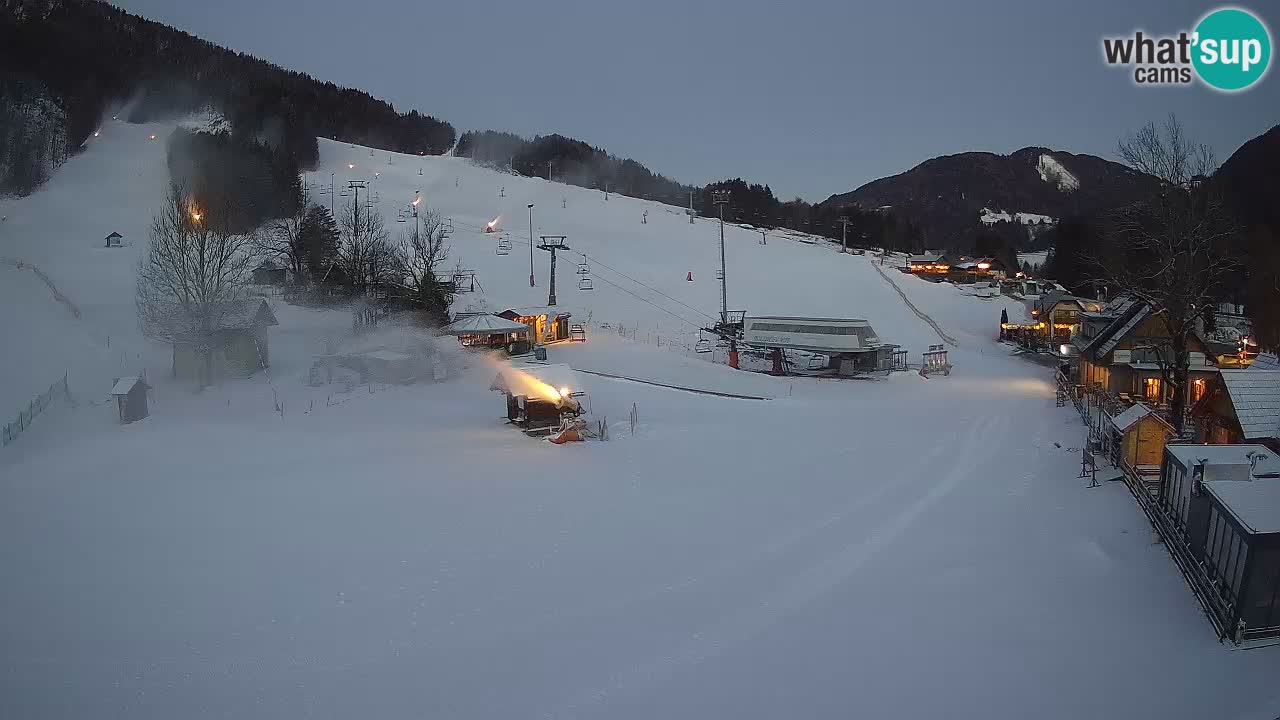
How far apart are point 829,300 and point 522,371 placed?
33281 millimetres

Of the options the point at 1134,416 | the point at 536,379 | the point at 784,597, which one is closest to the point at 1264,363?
the point at 1134,416

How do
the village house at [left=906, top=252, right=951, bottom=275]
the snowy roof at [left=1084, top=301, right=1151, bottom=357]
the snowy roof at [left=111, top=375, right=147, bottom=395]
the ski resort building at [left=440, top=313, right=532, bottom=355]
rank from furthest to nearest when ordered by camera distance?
1. the village house at [left=906, top=252, right=951, bottom=275]
2. the ski resort building at [left=440, top=313, right=532, bottom=355]
3. the snowy roof at [left=1084, top=301, right=1151, bottom=357]
4. the snowy roof at [left=111, top=375, right=147, bottom=395]

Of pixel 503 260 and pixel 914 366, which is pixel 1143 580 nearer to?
pixel 914 366

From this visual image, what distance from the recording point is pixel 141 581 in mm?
10078

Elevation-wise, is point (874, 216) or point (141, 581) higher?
point (874, 216)

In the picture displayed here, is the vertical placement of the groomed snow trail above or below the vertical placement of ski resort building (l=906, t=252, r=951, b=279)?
below

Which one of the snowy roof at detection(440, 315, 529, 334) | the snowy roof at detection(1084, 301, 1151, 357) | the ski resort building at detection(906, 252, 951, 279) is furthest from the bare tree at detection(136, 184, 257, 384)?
the ski resort building at detection(906, 252, 951, 279)

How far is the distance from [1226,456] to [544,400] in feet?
45.1

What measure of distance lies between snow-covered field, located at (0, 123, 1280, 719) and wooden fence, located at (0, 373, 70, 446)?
34cm

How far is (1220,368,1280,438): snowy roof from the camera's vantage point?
1331 centimetres

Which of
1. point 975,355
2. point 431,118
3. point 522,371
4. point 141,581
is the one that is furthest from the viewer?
point 431,118

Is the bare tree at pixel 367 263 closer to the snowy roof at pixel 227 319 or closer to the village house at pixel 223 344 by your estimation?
the snowy roof at pixel 227 319

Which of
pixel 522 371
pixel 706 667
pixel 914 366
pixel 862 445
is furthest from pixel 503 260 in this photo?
pixel 706 667

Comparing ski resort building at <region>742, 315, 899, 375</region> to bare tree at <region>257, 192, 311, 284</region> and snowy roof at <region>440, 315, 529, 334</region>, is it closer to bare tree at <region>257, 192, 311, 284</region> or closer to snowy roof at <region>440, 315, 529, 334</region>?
snowy roof at <region>440, 315, 529, 334</region>
